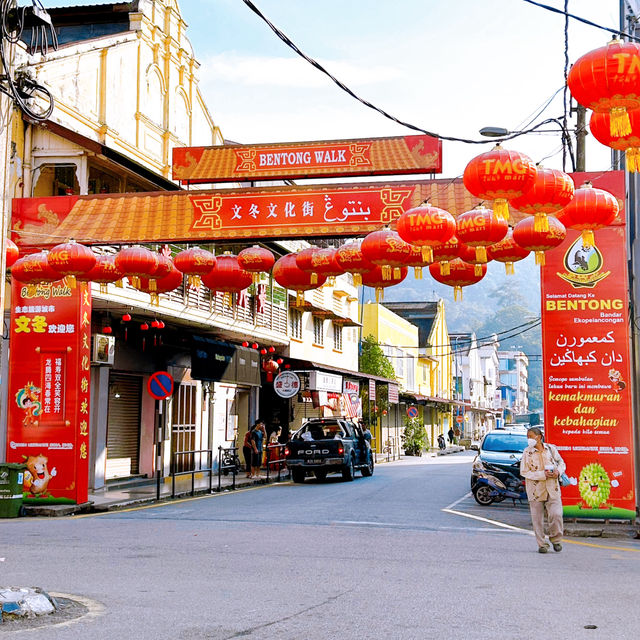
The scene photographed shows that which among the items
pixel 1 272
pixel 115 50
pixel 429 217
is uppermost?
pixel 115 50

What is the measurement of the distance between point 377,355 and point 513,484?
3485cm

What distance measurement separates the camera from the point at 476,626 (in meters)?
7.22

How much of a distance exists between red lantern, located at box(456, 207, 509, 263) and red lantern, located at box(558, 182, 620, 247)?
3.20 ft

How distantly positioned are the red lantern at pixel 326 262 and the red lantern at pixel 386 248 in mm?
1549

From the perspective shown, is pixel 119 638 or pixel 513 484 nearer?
pixel 119 638

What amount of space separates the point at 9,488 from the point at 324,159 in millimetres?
9134

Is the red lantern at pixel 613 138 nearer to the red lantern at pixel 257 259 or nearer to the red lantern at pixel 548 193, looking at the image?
the red lantern at pixel 548 193

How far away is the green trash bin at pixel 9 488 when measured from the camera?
17.1m

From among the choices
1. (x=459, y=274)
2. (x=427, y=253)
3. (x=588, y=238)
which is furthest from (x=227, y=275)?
(x=588, y=238)

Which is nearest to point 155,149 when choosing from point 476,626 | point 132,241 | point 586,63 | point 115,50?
point 115,50

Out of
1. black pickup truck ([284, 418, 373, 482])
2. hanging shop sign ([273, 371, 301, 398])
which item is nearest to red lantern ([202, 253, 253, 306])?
black pickup truck ([284, 418, 373, 482])

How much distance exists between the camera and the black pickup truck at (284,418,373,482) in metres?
26.9

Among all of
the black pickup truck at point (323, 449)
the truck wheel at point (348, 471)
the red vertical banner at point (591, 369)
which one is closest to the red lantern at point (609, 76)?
the red vertical banner at point (591, 369)

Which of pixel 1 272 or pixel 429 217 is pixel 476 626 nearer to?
pixel 429 217
